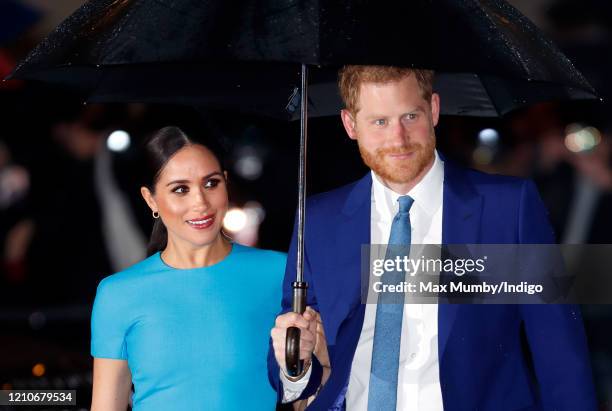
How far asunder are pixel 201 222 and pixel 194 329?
13.3 inches

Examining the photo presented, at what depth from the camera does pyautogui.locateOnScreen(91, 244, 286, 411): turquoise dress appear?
3559 mm

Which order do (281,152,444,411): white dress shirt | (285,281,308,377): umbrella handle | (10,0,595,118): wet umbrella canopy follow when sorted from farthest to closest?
1. (281,152,444,411): white dress shirt
2. (285,281,308,377): umbrella handle
3. (10,0,595,118): wet umbrella canopy

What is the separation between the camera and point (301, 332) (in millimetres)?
3115

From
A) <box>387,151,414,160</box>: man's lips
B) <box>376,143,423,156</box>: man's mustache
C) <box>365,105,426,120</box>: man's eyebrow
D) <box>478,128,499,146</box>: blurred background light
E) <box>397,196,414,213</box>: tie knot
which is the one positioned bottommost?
<box>397,196,414,213</box>: tie knot

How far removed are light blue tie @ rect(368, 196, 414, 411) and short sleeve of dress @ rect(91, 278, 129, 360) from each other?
887mm

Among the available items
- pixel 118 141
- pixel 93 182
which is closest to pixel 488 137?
pixel 118 141

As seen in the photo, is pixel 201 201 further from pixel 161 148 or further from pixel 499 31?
pixel 499 31

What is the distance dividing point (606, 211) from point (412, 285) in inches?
113

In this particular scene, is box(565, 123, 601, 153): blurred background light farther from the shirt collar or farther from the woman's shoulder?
the woman's shoulder

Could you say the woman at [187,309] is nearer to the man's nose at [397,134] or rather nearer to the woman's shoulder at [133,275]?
the woman's shoulder at [133,275]

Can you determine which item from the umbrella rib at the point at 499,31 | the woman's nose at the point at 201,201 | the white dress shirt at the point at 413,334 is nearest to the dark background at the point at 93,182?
the woman's nose at the point at 201,201

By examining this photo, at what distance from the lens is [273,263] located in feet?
12.2

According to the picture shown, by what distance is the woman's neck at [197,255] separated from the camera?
3.70 meters

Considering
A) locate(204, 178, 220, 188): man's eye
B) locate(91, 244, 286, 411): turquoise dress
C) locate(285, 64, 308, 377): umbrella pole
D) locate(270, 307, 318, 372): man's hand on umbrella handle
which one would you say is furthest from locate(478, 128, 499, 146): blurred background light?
locate(270, 307, 318, 372): man's hand on umbrella handle
